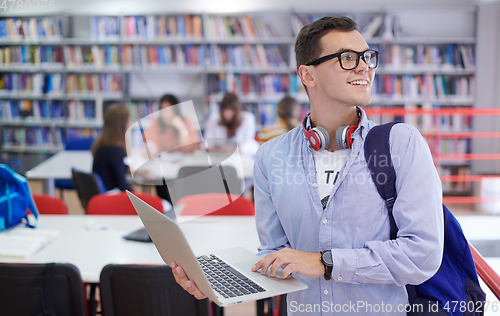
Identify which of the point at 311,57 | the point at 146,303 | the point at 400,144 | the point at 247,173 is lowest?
the point at 146,303

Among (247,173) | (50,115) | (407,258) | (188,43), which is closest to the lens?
(407,258)

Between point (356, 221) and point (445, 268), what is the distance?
0.25m

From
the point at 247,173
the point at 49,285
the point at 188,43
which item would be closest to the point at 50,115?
the point at 188,43

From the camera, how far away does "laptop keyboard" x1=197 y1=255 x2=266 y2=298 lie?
3.23ft

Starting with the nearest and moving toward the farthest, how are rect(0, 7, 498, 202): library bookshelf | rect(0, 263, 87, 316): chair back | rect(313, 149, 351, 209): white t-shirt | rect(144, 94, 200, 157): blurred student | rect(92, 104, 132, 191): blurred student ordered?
rect(313, 149, 351, 209): white t-shirt → rect(144, 94, 200, 157): blurred student → rect(0, 263, 87, 316): chair back → rect(92, 104, 132, 191): blurred student → rect(0, 7, 498, 202): library bookshelf

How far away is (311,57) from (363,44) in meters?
0.13

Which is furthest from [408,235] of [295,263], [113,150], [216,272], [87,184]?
[113,150]

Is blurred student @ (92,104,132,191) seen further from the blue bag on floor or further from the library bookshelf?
the library bookshelf

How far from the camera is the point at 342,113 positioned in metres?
1.13

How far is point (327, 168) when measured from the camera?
1.14 meters

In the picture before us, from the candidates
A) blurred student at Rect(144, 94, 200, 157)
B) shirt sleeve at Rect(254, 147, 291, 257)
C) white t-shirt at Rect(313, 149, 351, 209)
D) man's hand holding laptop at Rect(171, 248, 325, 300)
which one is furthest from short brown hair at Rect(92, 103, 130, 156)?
man's hand holding laptop at Rect(171, 248, 325, 300)

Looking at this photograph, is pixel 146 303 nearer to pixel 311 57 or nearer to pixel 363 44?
pixel 311 57

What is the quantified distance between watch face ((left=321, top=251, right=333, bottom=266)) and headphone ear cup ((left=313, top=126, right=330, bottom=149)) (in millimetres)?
286

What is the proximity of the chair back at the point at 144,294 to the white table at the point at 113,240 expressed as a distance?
147mm
